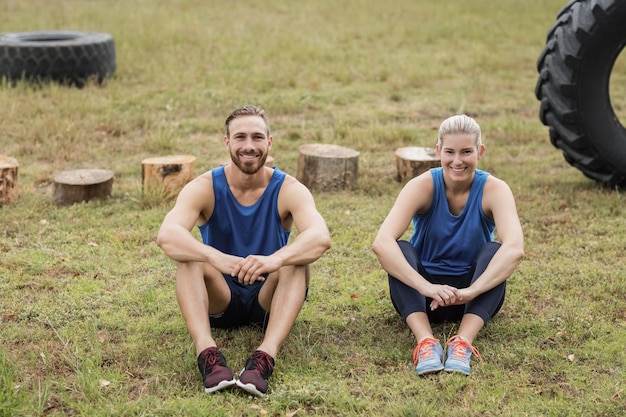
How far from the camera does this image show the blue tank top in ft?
15.6

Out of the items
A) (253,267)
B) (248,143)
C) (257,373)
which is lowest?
(257,373)

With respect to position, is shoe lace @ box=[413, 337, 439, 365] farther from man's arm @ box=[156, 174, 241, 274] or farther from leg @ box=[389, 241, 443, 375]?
man's arm @ box=[156, 174, 241, 274]

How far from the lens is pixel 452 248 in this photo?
4820 millimetres

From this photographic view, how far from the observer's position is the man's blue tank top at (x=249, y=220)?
15.2ft

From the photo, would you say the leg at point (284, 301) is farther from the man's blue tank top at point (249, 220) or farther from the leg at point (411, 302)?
the leg at point (411, 302)

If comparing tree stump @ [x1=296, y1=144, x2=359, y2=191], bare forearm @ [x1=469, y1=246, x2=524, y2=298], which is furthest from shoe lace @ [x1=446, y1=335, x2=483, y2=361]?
tree stump @ [x1=296, y1=144, x2=359, y2=191]

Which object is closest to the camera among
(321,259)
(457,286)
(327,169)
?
(457,286)

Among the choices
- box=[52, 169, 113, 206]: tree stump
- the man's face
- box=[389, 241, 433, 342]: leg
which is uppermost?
the man's face

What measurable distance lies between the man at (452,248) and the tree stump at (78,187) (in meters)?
3.18

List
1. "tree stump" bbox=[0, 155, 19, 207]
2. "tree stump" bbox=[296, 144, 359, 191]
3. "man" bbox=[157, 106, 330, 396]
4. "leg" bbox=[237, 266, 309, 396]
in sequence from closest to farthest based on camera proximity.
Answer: "leg" bbox=[237, 266, 309, 396], "man" bbox=[157, 106, 330, 396], "tree stump" bbox=[0, 155, 19, 207], "tree stump" bbox=[296, 144, 359, 191]

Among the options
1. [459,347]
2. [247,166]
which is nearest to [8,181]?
[247,166]

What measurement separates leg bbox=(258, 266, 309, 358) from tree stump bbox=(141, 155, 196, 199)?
2.80 m

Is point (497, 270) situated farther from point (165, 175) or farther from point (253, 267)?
point (165, 175)

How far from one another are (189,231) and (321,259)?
1.70m
